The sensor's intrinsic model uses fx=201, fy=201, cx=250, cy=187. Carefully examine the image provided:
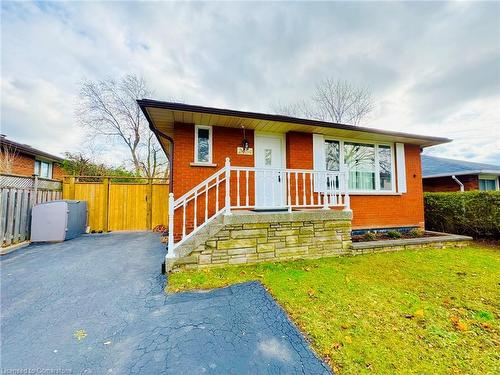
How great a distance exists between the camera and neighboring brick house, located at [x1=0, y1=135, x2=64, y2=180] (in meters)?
9.58

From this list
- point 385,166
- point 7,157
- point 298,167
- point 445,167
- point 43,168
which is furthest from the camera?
point 445,167

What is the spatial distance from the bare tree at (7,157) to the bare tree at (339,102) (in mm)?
18835

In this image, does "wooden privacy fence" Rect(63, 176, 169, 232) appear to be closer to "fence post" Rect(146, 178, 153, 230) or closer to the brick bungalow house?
"fence post" Rect(146, 178, 153, 230)

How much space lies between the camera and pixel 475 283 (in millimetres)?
3723

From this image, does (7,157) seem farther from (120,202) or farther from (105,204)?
(120,202)

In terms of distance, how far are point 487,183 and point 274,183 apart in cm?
1349

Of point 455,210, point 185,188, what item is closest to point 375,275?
point 185,188

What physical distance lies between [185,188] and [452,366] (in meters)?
5.56

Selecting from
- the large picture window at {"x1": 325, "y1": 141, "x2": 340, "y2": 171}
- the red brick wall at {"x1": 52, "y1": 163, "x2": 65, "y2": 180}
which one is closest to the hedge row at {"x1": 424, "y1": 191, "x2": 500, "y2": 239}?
the large picture window at {"x1": 325, "y1": 141, "x2": 340, "y2": 171}

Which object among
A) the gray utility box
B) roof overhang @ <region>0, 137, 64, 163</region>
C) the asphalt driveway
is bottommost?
the asphalt driveway

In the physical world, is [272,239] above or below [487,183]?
below

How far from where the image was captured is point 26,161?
1145cm

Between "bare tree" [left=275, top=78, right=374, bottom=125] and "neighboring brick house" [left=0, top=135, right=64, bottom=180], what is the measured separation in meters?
18.4

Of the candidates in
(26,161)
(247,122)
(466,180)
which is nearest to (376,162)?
(247,122)
